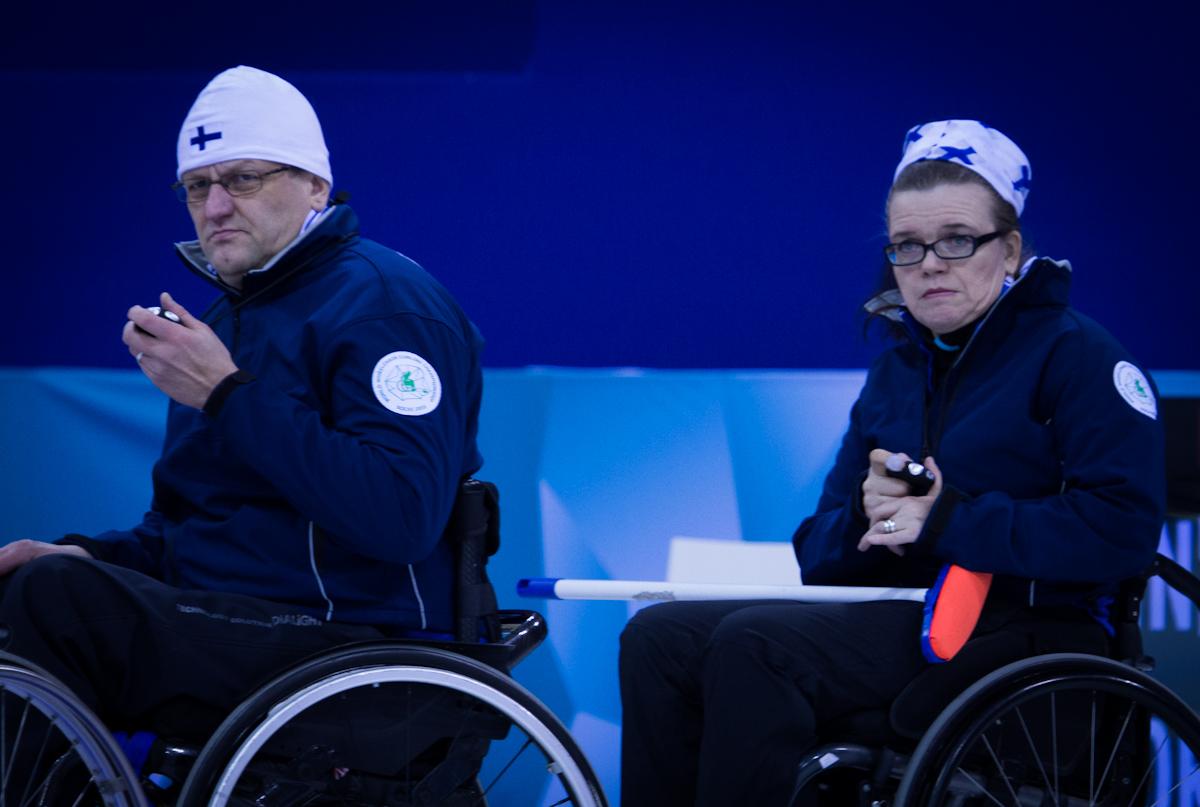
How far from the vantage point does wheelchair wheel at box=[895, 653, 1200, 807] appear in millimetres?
1646

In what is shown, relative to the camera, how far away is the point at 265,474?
165 cm

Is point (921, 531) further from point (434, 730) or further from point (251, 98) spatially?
point (251, 98)

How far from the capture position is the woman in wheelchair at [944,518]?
1.75m

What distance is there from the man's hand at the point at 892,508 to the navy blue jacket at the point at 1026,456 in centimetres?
2

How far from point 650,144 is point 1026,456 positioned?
1691mm

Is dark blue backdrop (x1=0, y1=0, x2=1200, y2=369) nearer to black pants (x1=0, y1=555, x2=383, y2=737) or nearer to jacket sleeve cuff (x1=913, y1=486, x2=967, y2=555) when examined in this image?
jacket sleeve cuff (x1=913, y1=486, x2=967, y2=555)

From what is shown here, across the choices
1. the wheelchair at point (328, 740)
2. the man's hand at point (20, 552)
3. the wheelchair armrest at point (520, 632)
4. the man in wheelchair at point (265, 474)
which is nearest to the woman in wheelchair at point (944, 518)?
the wheelchair armrest at point (520, 632)

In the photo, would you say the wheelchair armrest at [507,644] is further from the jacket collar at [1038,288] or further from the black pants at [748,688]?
the jacket collar at [1038,288]

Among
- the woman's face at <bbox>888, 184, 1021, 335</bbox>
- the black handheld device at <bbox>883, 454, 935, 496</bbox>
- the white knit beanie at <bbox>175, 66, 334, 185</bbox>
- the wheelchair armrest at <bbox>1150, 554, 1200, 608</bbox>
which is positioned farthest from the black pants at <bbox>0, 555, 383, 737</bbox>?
the wheelchair armrest at <bbox>1150, 554, 1200, 608</bbox>

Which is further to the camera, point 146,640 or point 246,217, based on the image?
point 246,217

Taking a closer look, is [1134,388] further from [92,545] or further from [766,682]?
[92,545]

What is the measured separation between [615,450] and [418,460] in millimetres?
1173

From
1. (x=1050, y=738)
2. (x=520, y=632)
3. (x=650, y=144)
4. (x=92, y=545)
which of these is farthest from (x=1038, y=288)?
(x=650, y=144)

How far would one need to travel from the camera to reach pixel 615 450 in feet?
9.22
